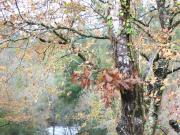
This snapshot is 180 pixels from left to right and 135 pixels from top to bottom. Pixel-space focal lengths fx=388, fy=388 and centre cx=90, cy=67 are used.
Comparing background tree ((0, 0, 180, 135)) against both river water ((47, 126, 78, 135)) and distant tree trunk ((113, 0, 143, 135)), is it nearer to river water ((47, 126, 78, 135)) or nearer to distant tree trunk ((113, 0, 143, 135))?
distant tree trunk ((113, 0, 143, 135))

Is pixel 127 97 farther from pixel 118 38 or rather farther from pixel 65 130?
pixel 65 130

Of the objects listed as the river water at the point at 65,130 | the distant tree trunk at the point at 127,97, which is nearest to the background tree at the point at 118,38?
the distant tree trunk at the point at 127,97

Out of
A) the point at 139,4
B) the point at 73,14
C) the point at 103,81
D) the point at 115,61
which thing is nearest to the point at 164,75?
the point at 139,4

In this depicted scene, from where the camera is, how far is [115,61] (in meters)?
5.82

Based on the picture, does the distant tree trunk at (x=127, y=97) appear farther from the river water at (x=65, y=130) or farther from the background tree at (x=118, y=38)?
the river water at (x=65, y=130)

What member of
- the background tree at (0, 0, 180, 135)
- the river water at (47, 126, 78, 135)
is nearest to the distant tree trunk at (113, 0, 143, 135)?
the background tree at (0, 0, 180, 135)

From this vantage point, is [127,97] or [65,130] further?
[65,130]

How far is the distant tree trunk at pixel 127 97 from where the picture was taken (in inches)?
226

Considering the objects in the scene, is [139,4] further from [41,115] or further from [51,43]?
[41,115]

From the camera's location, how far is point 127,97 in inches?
224

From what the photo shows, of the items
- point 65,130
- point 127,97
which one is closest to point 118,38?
point 127,97

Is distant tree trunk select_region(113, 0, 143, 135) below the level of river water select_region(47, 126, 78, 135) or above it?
above

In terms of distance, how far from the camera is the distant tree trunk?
573 centimetres

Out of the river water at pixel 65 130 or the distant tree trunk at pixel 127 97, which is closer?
the distant tree trunk at pixel 127 97
